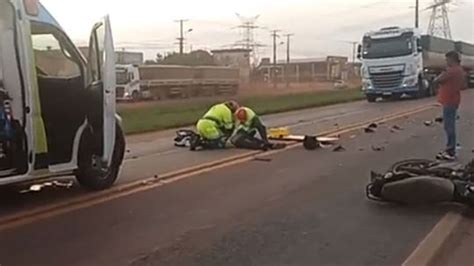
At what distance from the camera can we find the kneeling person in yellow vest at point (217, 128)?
14.6m

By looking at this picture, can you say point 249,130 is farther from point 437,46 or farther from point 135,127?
point 437,46

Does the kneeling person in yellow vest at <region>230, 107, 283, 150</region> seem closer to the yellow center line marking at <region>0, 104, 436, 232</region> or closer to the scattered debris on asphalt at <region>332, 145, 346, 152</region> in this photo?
the yellow center line marking at <region>0, 104, 436, 232</region>

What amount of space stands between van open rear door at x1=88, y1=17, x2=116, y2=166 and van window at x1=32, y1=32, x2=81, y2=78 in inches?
8.9

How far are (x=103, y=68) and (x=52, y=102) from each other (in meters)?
0.81

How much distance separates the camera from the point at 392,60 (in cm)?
3684

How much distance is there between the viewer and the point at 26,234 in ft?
Result: 22.3

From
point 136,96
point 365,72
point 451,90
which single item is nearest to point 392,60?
point 365,72

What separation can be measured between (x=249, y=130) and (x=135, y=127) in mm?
7565

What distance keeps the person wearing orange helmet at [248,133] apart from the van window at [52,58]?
5.80 meters

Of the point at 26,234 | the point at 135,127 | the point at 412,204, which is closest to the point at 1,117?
the point at 26,234

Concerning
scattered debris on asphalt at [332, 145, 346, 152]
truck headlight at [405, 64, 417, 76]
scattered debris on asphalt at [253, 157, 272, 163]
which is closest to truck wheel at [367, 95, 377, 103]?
truck headlight at [405, 64, 417, 76]

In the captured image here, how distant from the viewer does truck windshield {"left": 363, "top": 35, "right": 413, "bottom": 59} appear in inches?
1435

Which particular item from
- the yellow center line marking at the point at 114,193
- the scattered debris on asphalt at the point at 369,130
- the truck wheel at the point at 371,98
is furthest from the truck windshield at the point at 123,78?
the yellow center line marking at the point at 114,193

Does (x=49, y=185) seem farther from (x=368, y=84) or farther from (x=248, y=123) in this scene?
(x=368, y=84)
